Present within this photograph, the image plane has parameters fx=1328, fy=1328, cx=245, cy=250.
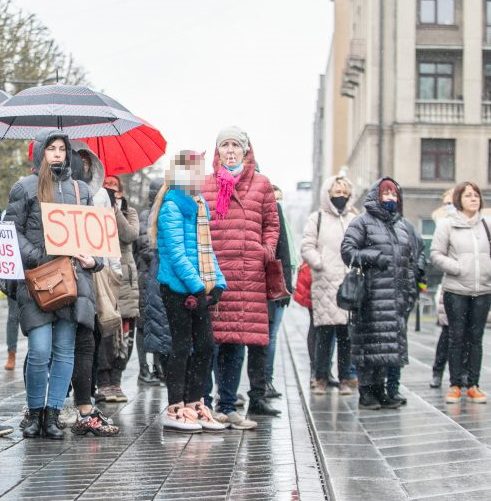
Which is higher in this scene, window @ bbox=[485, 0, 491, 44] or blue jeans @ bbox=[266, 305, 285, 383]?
window @ bbox=[485, 0, 491, 44]

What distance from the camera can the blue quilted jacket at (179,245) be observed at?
28.1 feet

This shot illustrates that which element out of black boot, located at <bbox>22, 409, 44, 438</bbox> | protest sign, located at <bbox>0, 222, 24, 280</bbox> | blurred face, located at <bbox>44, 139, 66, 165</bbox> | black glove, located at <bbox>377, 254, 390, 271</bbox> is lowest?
black boot, located at <bbox>22, 409, 44, 438</bbox>

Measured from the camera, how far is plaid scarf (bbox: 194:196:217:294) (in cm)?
866

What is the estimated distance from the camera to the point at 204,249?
28.6ft

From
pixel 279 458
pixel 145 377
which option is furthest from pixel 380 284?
pixel 279 458

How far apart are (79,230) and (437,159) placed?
47089mm

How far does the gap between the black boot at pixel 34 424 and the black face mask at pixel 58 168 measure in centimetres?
151

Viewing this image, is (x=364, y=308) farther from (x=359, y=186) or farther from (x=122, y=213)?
(x=359, y=186)

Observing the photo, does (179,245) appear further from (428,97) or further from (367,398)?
(428,97)

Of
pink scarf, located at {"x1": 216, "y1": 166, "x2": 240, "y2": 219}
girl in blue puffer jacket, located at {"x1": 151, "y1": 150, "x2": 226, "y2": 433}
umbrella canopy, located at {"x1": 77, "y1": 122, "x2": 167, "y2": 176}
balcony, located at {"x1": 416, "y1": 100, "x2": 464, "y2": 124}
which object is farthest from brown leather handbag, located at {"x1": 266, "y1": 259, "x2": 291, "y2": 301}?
balcony, located at {"x1": 416, "y1": 100, "x2": 464, "y2": 124}

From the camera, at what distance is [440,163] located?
54.3 m

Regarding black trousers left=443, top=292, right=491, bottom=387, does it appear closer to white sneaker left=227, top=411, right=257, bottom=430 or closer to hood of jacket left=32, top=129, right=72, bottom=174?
white sneaker left=227, top=411, right=257, bottom=430

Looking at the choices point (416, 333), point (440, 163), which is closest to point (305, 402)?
point (416, 333)

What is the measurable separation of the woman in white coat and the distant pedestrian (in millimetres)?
1036
